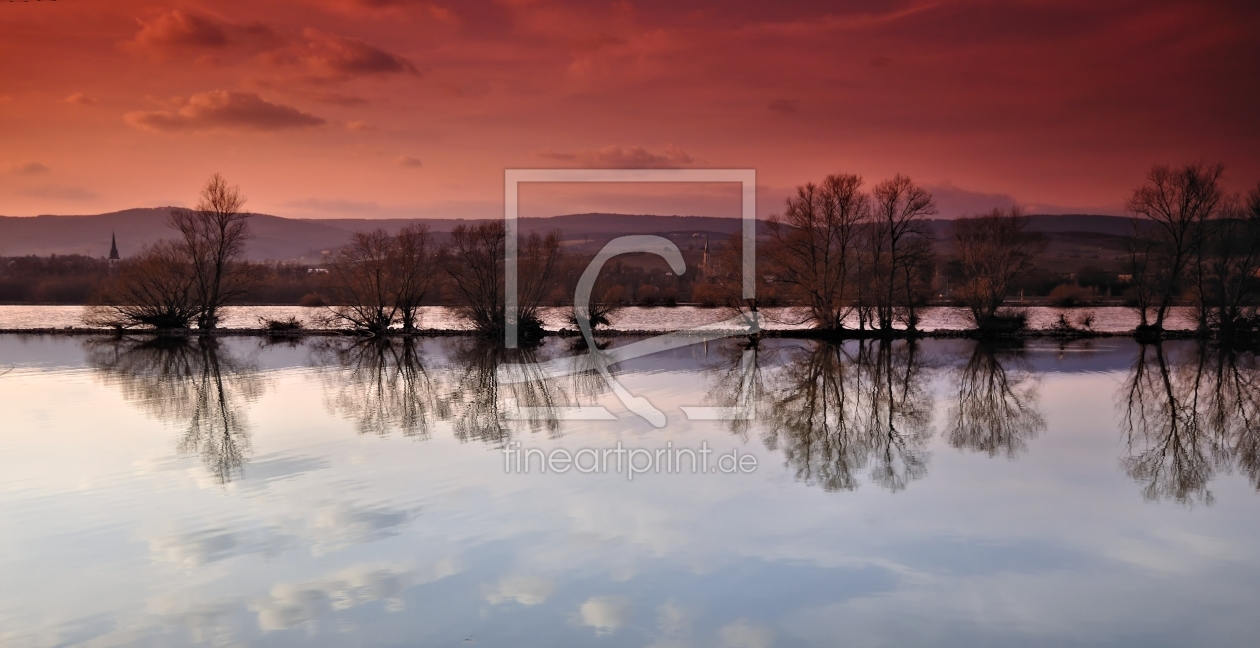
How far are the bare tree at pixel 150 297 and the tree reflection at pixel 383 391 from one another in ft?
41.8

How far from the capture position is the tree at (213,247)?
3994 centimetres

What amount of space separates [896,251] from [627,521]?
30.9 m

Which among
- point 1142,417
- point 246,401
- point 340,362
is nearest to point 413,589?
point 246,401

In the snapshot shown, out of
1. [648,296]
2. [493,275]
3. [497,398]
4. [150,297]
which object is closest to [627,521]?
[497,398]

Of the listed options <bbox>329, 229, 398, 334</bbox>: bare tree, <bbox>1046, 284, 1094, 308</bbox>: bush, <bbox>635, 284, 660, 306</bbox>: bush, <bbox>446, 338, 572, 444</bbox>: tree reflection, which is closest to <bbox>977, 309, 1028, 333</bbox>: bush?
<bbox>1046, 284, 1094, 308</bbox>: bush

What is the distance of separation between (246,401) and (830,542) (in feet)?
45.2

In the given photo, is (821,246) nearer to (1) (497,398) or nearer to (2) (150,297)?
(1) (497,398)

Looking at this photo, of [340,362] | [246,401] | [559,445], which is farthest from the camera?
[340,362]

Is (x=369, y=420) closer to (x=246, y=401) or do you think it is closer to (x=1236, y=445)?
(x=246, y=401)

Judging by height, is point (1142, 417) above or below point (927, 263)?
below

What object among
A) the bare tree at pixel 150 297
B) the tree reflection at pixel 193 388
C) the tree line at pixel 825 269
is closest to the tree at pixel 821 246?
the tree line at pixel 825 269

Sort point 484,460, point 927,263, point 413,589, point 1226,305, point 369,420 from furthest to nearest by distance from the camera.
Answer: point 927,263, point 1226,305, point 369,420, point 484,460, point 413,589

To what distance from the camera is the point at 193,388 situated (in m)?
20.1

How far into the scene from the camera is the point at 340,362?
26094 mm
